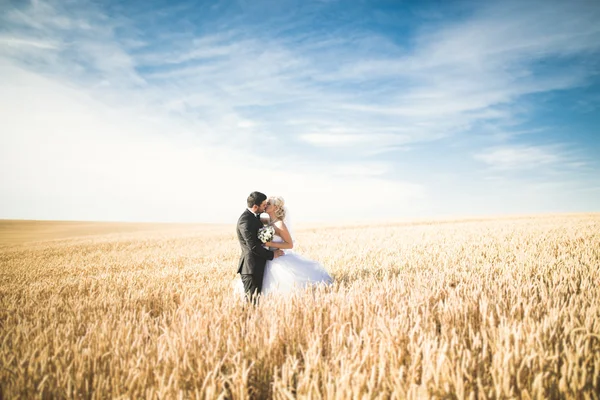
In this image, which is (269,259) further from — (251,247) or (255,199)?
(255,199)

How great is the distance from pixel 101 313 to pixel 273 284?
2634 mm

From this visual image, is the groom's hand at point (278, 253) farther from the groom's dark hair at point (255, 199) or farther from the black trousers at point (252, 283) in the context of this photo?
the groom's dark hair at point (255, 199)

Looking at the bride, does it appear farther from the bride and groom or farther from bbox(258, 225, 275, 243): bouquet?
bbox(258, 225, 275, 243): bouquet

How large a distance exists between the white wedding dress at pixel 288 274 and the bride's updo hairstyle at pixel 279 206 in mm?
407

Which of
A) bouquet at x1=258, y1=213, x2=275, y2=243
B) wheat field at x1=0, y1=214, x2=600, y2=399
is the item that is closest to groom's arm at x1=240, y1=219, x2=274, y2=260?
bouquet at x1=258, y1=213, x2=275, y2=243

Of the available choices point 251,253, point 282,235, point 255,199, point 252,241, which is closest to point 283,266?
point 282,235

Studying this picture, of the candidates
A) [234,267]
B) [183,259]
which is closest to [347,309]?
[234,267]

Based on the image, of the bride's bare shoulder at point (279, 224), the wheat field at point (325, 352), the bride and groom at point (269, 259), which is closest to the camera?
the wheat field at point (325, 352)

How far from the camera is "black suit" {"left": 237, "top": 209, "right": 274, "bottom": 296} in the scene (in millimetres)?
5219

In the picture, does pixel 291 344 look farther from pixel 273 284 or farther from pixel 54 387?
pixel 273 284

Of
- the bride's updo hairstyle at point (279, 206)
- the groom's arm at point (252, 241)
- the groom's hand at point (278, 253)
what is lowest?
the groom's hand at point (278, 253)

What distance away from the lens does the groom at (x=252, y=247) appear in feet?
17.1

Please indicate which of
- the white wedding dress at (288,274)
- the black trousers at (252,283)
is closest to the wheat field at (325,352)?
the black trousers at (252,283)

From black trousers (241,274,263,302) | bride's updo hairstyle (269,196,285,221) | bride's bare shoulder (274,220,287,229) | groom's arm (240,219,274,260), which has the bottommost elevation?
black trousers (241,274,263,302)
